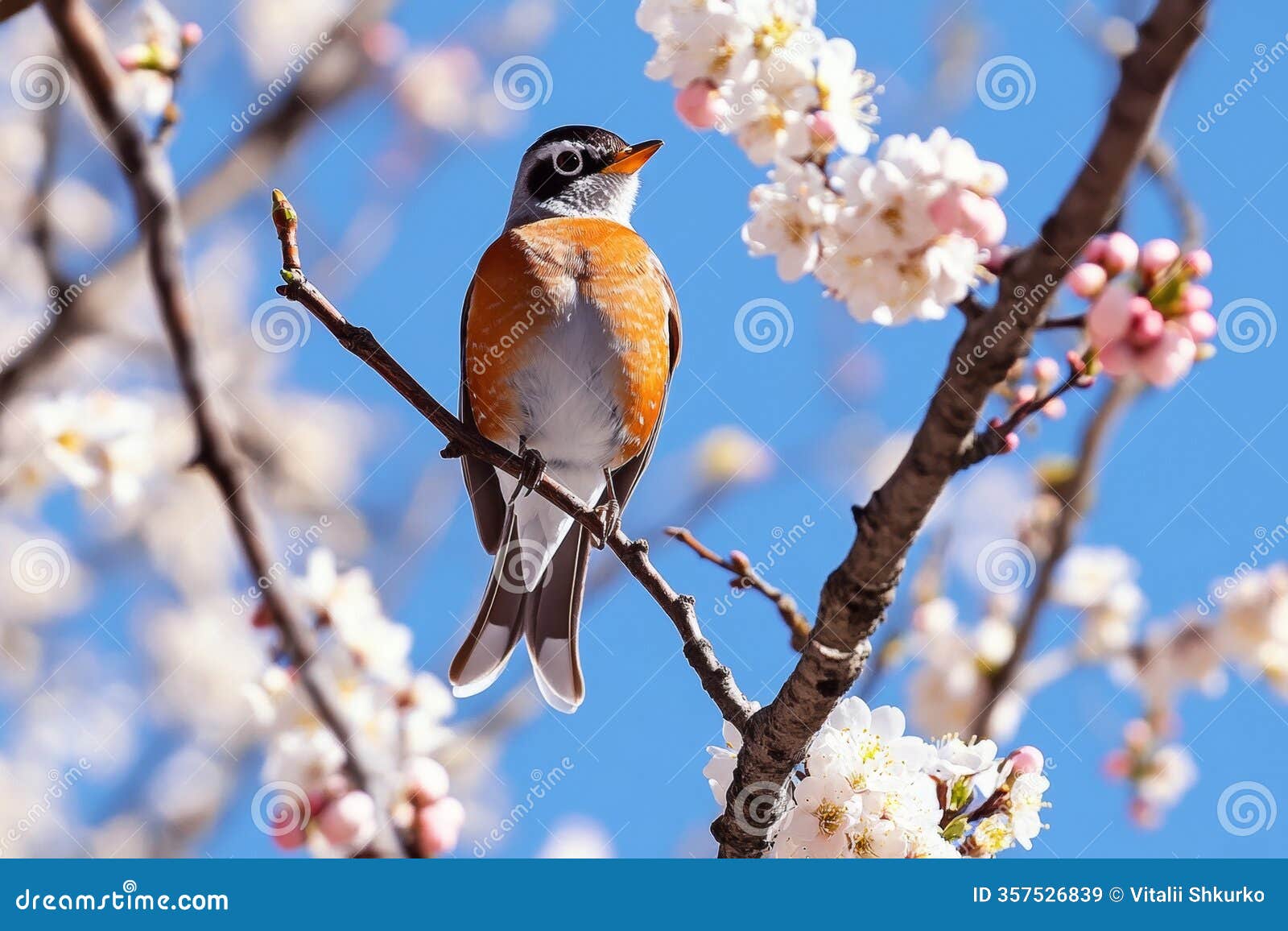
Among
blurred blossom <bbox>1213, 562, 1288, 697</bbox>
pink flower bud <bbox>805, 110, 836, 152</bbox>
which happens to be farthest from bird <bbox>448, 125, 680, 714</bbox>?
blurred blossom <bbox>1213, 562, 1288, 697</bbox>

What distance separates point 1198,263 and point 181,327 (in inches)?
101

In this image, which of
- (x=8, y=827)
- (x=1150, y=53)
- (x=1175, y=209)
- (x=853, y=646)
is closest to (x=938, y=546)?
(x=1175, y=209)

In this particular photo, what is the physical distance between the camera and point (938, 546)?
419 centimetres

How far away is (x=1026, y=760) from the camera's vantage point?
2.54 metres

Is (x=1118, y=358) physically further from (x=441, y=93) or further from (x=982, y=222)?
(x=441, y=93)

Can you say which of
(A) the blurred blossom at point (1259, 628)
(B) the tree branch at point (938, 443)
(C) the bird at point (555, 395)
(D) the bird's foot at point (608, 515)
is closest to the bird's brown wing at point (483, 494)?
(C) the bird at point (555, 395)

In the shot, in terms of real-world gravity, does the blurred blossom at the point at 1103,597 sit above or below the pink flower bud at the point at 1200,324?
below

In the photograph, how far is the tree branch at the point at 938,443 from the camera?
1.52 meters

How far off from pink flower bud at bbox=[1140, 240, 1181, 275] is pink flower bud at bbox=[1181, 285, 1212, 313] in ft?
0.20

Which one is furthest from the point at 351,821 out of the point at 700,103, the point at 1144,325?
the point at 1144,325

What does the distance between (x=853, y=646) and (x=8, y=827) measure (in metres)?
5.57

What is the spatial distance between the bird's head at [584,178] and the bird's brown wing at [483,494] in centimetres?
69

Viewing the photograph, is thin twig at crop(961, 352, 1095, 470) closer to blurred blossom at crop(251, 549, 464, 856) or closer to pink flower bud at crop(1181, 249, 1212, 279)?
pink flower bud at crop(1181, 249, 1212, 279)

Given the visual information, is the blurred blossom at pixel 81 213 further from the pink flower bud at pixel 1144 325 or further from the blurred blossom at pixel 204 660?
the pink flower bud at pixel 1144 325
